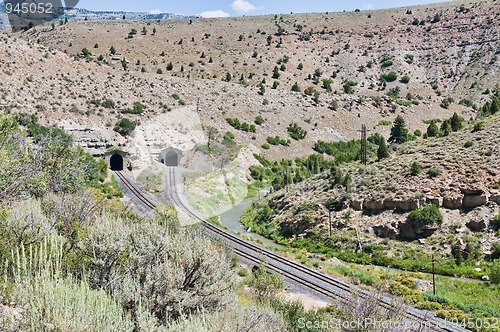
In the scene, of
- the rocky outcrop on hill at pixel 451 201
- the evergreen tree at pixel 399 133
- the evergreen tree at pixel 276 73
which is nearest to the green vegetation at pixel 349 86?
the evergreen tree at pixel 276 73

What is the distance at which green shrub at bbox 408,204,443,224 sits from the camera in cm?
2750

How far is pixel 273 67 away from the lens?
7981 cm

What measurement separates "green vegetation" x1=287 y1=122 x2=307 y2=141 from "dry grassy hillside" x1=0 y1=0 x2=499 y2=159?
776 millimetres

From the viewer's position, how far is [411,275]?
79.2ft

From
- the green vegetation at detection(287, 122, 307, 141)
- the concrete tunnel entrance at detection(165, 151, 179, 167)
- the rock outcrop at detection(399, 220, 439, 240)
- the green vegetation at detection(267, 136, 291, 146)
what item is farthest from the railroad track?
the green vegetation at detection(287, 122, 307, 141)

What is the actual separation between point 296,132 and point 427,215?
31444mm

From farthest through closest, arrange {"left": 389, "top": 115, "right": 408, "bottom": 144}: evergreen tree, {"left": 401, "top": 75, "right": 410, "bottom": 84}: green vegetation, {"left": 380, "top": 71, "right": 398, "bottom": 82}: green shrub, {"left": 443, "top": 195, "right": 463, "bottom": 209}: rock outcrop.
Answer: {"left": 380, "top": 71, "right": 398, "bottom": 82}: green shrub < {"left": 401, "top": 75, "right": 410, "bottom": 84}: green vegetation < {"left": 389, "top": 115, "right": 408, "bottom": 144}: evergreen tree < {"left": 443, "top": 195, "right": 463, "bottom": 209}: rock outcrop

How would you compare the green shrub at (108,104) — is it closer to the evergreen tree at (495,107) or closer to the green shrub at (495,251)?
the evergreen tree at (495,107)

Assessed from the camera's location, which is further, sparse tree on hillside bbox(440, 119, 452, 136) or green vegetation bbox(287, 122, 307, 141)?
green vegetation bbox(287, 122, 307, 141)

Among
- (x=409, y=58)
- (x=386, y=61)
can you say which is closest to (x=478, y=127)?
(x=386, y=61)

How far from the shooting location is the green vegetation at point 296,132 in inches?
2257

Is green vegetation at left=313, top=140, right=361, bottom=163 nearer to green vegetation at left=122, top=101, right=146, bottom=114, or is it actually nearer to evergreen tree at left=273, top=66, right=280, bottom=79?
green vegetation at left=122, top=101, right=146, bottom=114

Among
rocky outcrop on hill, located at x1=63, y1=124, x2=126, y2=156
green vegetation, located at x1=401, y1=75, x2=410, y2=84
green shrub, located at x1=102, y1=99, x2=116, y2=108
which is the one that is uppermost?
green shrub, located at x1=102, y1=99, x2=116, y2=108

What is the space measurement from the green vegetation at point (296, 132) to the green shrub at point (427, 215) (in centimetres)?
3008
